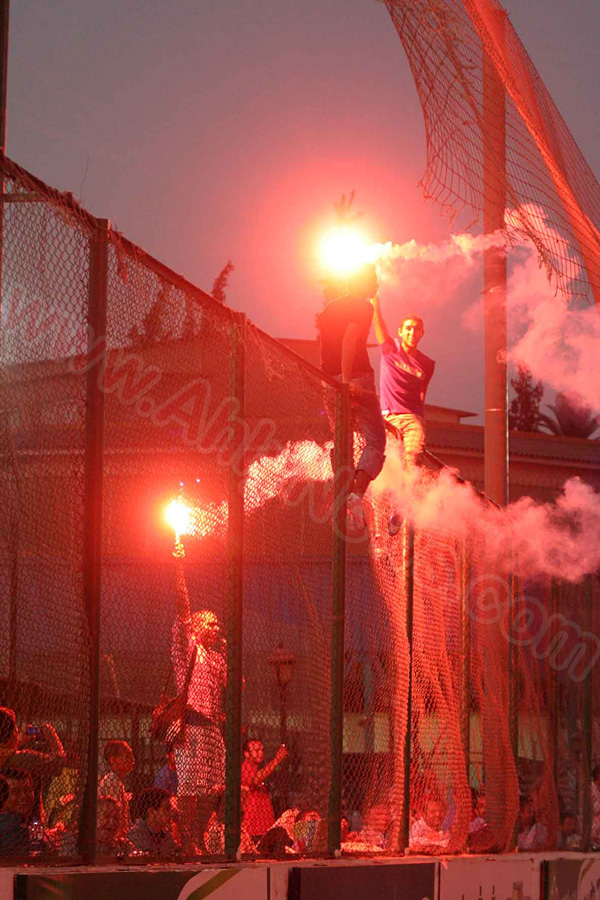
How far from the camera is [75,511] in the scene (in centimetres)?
508

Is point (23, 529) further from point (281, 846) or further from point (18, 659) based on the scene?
point (281, 846)

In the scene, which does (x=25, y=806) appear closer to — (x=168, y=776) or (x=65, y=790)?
(x=65, y=790)

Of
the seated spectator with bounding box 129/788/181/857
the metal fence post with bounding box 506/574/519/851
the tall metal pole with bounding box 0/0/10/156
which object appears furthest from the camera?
the metal fence post with bounding box 506/574/519/851

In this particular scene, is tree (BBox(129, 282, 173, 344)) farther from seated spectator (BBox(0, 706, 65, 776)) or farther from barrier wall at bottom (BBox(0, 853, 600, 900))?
barrier wall at bottom (BBox(0, 853, 600, 900))

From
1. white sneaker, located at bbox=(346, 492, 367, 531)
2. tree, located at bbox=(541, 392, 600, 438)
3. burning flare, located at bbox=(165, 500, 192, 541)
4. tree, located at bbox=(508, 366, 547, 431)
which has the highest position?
tree, located at bbox=(508, 366, 547, 431)

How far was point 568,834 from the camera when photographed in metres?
12.0

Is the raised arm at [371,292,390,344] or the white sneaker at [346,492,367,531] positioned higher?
the raised arm at [371,292,390,344]

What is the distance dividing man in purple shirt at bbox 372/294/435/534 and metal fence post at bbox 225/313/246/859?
143 inches

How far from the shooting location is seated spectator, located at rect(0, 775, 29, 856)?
4691mm

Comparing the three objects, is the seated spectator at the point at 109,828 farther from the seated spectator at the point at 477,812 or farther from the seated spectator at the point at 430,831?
the seated spectator at the point at 477,812

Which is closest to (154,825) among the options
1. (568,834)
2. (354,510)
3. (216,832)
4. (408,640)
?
(216,832)

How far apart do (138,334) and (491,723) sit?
5847 millimetres

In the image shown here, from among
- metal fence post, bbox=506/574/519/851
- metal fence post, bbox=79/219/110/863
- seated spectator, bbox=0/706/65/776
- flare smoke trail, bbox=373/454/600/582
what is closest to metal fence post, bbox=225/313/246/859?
metal fence post, bbox=79/219/110/863

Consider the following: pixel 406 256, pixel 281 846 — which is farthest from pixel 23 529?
pixel 406 256
